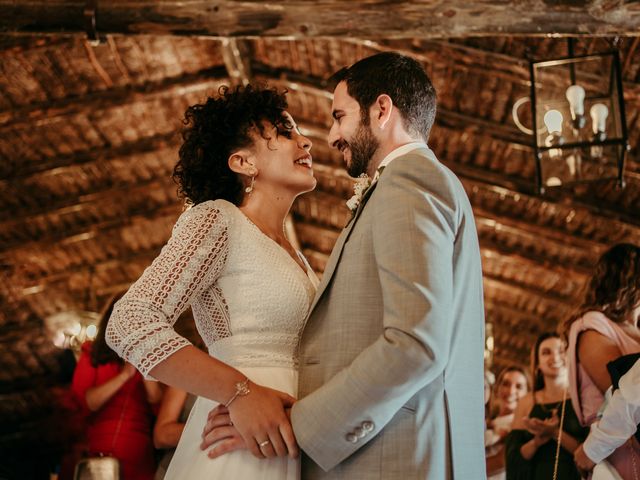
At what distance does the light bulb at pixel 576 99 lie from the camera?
15.1ft

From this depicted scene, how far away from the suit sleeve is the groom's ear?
1.32 feet

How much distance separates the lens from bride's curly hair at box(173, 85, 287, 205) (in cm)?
248

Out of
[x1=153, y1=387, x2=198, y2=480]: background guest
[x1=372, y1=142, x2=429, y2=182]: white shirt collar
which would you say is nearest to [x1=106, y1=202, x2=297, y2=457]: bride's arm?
[x1=372, y1=142, x2=429, y2=182]: white shirt collar

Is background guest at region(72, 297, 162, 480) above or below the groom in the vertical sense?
below

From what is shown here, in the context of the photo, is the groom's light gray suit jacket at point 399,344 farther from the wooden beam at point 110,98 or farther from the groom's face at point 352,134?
the wooden beam at point 110,98

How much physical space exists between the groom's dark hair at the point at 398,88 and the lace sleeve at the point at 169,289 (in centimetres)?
54

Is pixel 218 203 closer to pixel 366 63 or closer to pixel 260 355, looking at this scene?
pixel 260 355

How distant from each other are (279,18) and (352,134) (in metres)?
2.91

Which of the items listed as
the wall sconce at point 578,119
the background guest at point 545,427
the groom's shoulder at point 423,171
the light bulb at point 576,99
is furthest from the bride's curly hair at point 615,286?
the groom's shoulder at point 423,171

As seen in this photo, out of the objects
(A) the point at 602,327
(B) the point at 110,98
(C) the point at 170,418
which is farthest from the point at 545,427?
(B) the point at 110,98

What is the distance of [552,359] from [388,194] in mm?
3654

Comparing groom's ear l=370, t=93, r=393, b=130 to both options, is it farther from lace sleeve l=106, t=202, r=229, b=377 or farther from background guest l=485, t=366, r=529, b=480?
background guest l=485, t=366, r=529, b=480

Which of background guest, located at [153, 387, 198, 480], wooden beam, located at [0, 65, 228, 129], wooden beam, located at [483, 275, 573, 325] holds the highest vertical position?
wooden beam, located at [0, 65, 228, 129]

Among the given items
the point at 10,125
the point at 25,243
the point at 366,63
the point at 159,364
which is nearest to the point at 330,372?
the point at 159,364
